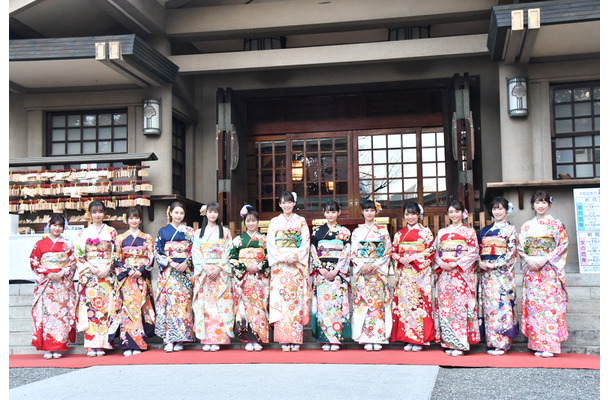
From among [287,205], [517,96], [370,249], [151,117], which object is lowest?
[370,249]

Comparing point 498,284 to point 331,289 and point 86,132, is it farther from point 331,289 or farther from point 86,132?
point 86,132

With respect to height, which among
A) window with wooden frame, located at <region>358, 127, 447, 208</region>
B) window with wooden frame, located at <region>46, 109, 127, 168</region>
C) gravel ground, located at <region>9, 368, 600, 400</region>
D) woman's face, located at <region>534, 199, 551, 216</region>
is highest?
window with wooden frame, located at <region>46, 109, 127, 168</region>

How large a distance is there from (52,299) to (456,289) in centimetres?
458

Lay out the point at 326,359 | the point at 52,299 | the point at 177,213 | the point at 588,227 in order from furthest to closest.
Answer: the point at 588,227, the point at 52,299, the point at 177,213, the point at 326,359

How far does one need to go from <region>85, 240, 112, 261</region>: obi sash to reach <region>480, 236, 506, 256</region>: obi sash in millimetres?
4222

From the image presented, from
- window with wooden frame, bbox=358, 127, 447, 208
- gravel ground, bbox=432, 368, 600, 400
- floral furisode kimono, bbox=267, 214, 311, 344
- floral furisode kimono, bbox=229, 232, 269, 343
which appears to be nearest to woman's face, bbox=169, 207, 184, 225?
floral furisode kimono, bbox=229, 232, 269, 343

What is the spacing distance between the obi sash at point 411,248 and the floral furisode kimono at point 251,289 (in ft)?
5.08

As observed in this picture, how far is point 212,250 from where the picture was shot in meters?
7.38

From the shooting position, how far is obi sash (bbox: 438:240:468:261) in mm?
6953

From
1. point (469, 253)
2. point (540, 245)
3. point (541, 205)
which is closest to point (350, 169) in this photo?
point (469, 253)

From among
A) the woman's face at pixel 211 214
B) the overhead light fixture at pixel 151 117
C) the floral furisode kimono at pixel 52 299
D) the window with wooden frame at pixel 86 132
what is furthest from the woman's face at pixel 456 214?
the window with wooden frame at pixel 86 132

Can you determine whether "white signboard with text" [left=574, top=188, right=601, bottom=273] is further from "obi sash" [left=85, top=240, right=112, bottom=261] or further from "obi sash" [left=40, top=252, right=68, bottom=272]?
"obi sash" [left=40, top=252, right=68, bottom=272]

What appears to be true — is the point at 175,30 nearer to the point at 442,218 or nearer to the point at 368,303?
the point at 442,218

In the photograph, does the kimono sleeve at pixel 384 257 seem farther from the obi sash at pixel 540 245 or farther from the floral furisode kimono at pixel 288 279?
the obi sash at pixel 540 245
